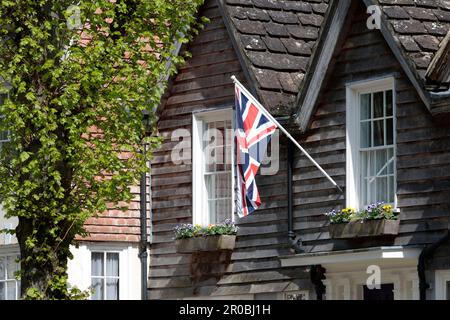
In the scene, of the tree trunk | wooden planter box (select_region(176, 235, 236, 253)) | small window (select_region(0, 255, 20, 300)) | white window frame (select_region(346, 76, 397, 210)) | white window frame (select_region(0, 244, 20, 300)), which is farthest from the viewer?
small window (select_region(0, 255, 20, 300))

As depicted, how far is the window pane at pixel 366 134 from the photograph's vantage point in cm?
2117

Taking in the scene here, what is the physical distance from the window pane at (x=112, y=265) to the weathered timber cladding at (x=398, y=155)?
424 centimetres

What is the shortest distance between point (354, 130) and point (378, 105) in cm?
55

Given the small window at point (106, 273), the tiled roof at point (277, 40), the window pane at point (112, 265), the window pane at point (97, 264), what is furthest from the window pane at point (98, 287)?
the tiled roof at point (277, 40)

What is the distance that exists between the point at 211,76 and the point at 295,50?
1.70m

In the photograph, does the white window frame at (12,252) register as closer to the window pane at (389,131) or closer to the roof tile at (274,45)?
the roof tile at (274,45)

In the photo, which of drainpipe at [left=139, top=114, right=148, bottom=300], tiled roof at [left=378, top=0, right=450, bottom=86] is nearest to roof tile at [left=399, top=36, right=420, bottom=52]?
tiled roof at [left=378, top=0, right=450, bottom=86]

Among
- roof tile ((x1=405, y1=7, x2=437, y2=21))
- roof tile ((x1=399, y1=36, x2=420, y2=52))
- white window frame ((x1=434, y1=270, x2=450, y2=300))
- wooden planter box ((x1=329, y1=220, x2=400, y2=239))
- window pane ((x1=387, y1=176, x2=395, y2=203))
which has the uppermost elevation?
roof tile ((x1=405, y1=7, x2=437, y2=21))

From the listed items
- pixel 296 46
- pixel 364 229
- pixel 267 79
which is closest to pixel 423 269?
pixel 364 229

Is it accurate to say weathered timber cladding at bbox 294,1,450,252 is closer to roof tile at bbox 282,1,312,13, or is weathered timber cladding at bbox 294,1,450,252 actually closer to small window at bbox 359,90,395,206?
small window at bbox 359,90,395,206

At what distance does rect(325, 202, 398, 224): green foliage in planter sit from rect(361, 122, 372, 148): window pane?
115 cm

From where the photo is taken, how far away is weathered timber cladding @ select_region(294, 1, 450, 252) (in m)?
19.9

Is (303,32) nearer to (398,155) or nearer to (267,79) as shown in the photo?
(267,79)
